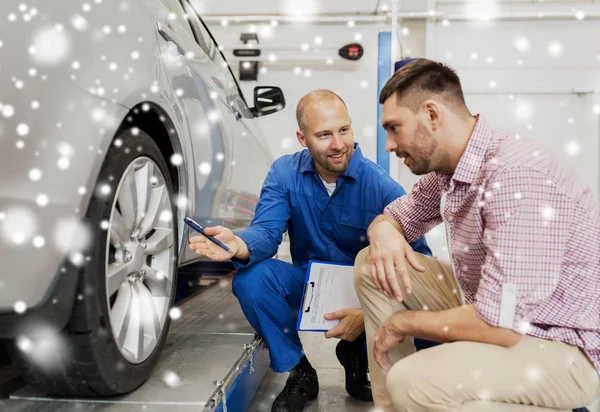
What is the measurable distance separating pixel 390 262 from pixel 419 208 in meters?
0.27

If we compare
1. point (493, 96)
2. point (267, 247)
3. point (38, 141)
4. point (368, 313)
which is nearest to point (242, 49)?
point (493, 96)

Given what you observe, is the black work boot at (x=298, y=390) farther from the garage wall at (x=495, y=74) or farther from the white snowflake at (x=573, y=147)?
the white snowflake at (x=573, y=147)

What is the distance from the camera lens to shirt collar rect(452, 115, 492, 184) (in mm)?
1236

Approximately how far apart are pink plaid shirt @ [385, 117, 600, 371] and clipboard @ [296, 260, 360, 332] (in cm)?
64

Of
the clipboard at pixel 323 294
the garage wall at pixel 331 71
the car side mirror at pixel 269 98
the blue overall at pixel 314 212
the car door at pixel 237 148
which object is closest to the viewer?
the clipboard at pixel 323 294

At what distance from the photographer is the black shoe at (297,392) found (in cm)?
163

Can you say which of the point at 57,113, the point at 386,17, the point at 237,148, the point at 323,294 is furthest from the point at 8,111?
the point at 386,17

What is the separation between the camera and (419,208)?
160 cm

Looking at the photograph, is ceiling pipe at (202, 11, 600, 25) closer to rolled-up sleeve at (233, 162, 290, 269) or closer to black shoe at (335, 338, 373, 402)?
rolled-up sleeve at (233, 162, 290, 269)

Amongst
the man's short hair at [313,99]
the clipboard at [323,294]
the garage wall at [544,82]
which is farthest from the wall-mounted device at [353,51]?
the clipboard at [323,294]

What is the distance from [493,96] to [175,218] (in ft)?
16.8

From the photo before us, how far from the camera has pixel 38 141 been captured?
2.94ft

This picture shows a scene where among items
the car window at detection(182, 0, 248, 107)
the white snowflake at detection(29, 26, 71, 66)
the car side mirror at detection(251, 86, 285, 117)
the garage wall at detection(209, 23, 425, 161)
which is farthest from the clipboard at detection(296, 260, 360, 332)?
the garage wall at detection(209, 23, 425, 161)

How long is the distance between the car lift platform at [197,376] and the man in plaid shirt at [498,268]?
42 cm
